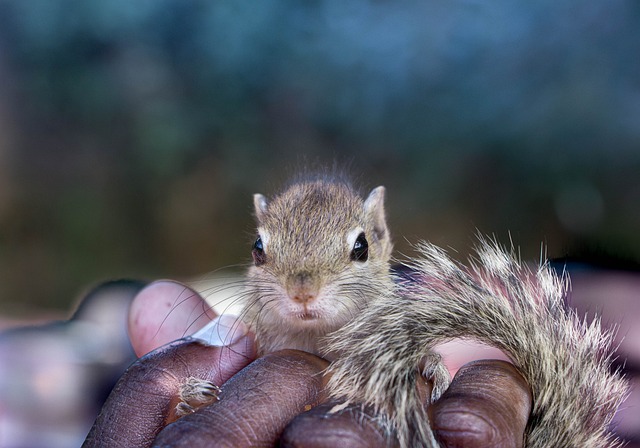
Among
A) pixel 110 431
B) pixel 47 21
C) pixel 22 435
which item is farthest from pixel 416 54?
pixel 22 435

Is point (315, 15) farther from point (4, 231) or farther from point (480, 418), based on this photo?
point (480, 418)

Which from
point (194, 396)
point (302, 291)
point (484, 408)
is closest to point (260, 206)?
point (302, 291)

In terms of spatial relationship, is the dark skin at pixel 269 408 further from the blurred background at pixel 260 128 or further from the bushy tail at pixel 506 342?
the blurred background at pixel 260 128

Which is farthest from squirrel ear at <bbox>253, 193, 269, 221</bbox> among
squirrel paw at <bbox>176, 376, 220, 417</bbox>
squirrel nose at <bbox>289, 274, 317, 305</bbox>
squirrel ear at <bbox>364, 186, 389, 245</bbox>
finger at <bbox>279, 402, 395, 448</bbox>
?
finger at <bbox>279, 402, 395, 448</bbox>

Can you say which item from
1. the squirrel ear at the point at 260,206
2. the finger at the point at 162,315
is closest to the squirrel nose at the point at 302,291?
the squirrel ear at the point at 260,206

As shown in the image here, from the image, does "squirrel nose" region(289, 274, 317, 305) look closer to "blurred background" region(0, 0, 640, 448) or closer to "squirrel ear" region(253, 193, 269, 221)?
"squirrel ear" region(253, 193, 269, 221)
